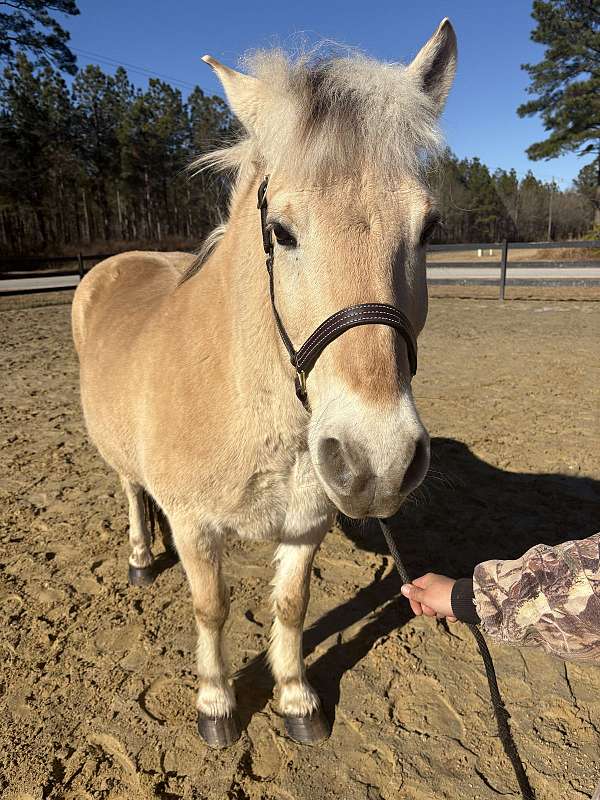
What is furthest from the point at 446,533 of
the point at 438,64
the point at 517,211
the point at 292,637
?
the point at 517,211

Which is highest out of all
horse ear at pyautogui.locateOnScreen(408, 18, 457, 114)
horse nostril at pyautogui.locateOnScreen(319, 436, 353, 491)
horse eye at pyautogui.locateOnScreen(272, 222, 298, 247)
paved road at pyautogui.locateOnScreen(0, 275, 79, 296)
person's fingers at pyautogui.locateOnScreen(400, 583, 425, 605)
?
horse ear at pyautogui.locateOnScreen(408, 18, 457, 114)

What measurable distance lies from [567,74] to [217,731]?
29955 mm

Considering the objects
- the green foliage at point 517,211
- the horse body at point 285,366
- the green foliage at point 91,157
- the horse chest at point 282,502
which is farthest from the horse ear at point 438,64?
the green foliage at point 517,211

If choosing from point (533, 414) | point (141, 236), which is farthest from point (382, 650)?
point (141, 236)

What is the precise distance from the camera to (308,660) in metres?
2.58

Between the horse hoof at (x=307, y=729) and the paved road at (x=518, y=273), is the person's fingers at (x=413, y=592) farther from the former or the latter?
the paved road at (x=518, y=273)

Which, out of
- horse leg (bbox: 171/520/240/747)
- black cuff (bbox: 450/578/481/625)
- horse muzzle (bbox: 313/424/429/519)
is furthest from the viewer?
horse leg (bbox: 171/520/240/747)

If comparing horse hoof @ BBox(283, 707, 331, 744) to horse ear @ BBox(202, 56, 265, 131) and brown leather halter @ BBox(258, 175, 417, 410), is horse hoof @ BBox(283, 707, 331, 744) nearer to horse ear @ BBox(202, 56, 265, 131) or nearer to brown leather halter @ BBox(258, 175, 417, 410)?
brown leather halter @ BBox(258, 175, 417, 410)

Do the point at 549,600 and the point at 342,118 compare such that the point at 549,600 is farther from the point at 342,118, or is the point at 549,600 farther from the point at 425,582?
the point at 342,118

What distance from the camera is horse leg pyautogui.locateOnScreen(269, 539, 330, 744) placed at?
2176 mm

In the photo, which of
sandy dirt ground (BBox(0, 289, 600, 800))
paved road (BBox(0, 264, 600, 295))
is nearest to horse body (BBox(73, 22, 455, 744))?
sandy dirt ground (BBox(0, 289, 600, 800))

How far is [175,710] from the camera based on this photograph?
2.26m

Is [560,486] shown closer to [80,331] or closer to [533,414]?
[533,414]

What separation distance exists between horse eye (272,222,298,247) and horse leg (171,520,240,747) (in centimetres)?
116
